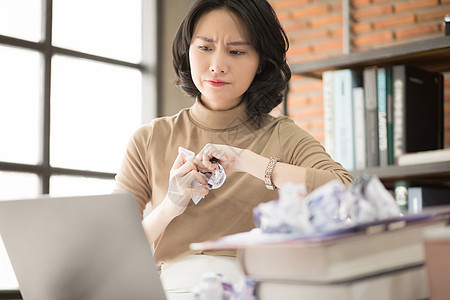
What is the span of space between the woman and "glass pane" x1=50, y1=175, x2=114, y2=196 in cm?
164

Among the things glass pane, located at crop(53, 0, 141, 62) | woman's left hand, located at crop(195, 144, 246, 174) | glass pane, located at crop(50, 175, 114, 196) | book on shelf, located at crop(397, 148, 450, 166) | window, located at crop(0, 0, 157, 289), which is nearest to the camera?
woman's left hand, located at crop(195, 144, 246, 174)

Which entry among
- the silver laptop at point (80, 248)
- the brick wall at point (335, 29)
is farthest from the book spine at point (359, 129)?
the silver laptop at point (80, 248)

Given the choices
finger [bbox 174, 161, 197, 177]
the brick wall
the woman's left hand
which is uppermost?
the brick wall

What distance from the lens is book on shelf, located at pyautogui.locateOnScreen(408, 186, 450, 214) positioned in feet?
7.95

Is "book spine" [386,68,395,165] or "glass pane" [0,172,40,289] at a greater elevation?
"book spine" [386,68,395,165]

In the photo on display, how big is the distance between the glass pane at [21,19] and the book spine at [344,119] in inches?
62.8

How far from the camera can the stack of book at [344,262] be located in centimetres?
73

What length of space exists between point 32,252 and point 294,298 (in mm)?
488

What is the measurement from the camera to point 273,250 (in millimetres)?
787

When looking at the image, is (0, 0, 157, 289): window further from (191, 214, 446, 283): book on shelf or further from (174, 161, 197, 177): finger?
(191, 214, 446, 283): book on shelf

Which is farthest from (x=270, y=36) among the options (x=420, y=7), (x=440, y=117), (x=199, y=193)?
(x=420, y=7)

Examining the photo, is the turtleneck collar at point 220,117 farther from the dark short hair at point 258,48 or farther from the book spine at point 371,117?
the book spine at point 371,117

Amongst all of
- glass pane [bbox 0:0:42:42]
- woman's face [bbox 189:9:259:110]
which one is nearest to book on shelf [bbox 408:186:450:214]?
woman's face [bbox 189:9:259:110]

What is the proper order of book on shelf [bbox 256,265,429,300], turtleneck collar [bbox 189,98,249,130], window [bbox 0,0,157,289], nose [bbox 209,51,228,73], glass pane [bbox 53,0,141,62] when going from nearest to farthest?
1. book on shelf [bbox 256,265,429,300]
2. nose [bbox 209,51,228,73]
3. turtleneck collar [bbox 189,98,249,130]
4. window [bbox 0,0,157,289]
5. glass pane [bbox 53,0,141,62]
